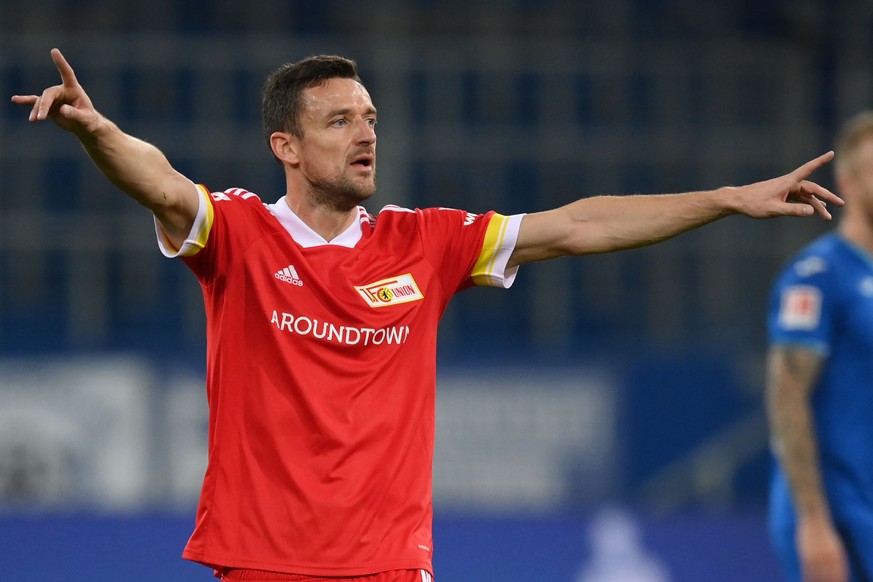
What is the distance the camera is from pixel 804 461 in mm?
4754

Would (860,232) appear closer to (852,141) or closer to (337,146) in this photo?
(852,141)

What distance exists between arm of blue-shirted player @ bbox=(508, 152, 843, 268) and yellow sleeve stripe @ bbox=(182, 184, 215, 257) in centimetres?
91

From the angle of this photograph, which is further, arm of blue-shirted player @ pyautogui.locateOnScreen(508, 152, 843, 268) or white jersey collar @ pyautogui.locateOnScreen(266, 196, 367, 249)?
white jersey collar @ pyautogui.locateOnScreen(266, 196, 367, 249)

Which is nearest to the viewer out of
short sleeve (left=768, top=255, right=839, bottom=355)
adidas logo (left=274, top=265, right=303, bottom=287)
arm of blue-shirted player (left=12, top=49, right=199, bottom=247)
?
arm of blue-shirted player (left=12, top=49, right=199, bottom=247)

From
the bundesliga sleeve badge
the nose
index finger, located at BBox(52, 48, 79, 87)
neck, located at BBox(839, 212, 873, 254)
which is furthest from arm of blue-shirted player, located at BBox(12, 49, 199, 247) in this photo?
neck, located at BBox(839, 212, 873, 254)

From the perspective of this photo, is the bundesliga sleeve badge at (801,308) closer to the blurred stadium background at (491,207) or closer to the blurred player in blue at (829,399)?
the blurred player in blue at (829,399)

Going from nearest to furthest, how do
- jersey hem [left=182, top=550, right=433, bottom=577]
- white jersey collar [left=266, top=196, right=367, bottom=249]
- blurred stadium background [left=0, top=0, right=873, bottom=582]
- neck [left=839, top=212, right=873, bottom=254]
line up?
1. jersey hem [left=182, top=550, right=433, bottom=577]
2. white jersey collar [left=266, top=196, right=367, bottom=249]
3. neck [left=839, top=212, right=873, bottom=254]
4. blurred stadium background [left=0, top=0, right=873, bottom=582]

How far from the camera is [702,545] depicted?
804 cm

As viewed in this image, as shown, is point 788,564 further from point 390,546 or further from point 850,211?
point 390,546

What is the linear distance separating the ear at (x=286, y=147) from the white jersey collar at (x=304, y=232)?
0.47 feet

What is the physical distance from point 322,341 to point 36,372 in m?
7.08

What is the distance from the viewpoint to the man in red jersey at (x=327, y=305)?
3.77 metres

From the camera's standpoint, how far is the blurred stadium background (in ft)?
34.2

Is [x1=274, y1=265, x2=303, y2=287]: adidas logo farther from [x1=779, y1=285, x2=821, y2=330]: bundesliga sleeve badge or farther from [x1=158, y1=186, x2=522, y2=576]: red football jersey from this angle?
[x1=779, y1=285, x2=821, y2=330]: bundesliga sleeve badge
